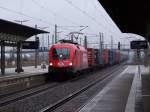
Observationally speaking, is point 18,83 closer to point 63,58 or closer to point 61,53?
point 63,58

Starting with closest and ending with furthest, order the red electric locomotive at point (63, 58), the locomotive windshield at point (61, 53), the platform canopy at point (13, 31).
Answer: the red electric locomotive at point (63, 58), the platform canopy at point (13, 31), the locomotive windshield at point (61, 53)

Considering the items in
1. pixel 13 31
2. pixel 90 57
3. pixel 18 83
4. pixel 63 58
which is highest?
pixel 13 31

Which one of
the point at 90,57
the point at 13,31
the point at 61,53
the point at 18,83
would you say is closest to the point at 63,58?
the point at 61,53

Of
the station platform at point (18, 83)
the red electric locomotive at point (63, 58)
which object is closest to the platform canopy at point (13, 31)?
the red electric locomotive at point (63, 58)

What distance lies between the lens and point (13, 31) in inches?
1447

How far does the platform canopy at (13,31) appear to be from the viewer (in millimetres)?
33719

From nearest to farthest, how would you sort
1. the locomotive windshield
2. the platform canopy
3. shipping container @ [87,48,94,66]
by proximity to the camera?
the platform canopy, the locomotive windshield, shipping container @ [87,48,94,66]

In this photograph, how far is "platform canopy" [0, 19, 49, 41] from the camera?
3372 centimetres

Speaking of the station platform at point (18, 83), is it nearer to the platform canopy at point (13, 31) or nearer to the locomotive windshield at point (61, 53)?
the locomotive windshield at point (61, 53)

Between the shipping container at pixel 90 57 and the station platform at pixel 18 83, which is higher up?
the shipping container at pixel 90 57

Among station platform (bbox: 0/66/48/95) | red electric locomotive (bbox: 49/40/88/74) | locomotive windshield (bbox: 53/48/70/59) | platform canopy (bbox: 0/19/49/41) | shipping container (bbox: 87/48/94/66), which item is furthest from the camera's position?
shipping container (bbox: 87/48/94/66)

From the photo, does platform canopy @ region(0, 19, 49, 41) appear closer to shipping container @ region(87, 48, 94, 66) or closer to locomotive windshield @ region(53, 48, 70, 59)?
locomotive windshield @ region(53, 48, 70, 59)

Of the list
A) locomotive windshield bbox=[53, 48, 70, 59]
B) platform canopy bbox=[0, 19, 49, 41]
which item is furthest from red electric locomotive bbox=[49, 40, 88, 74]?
platform canopy bbox=[0, 19, 49, 41]

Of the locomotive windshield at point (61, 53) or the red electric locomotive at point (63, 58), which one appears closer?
the red electric locomotive at point (63, 58)
